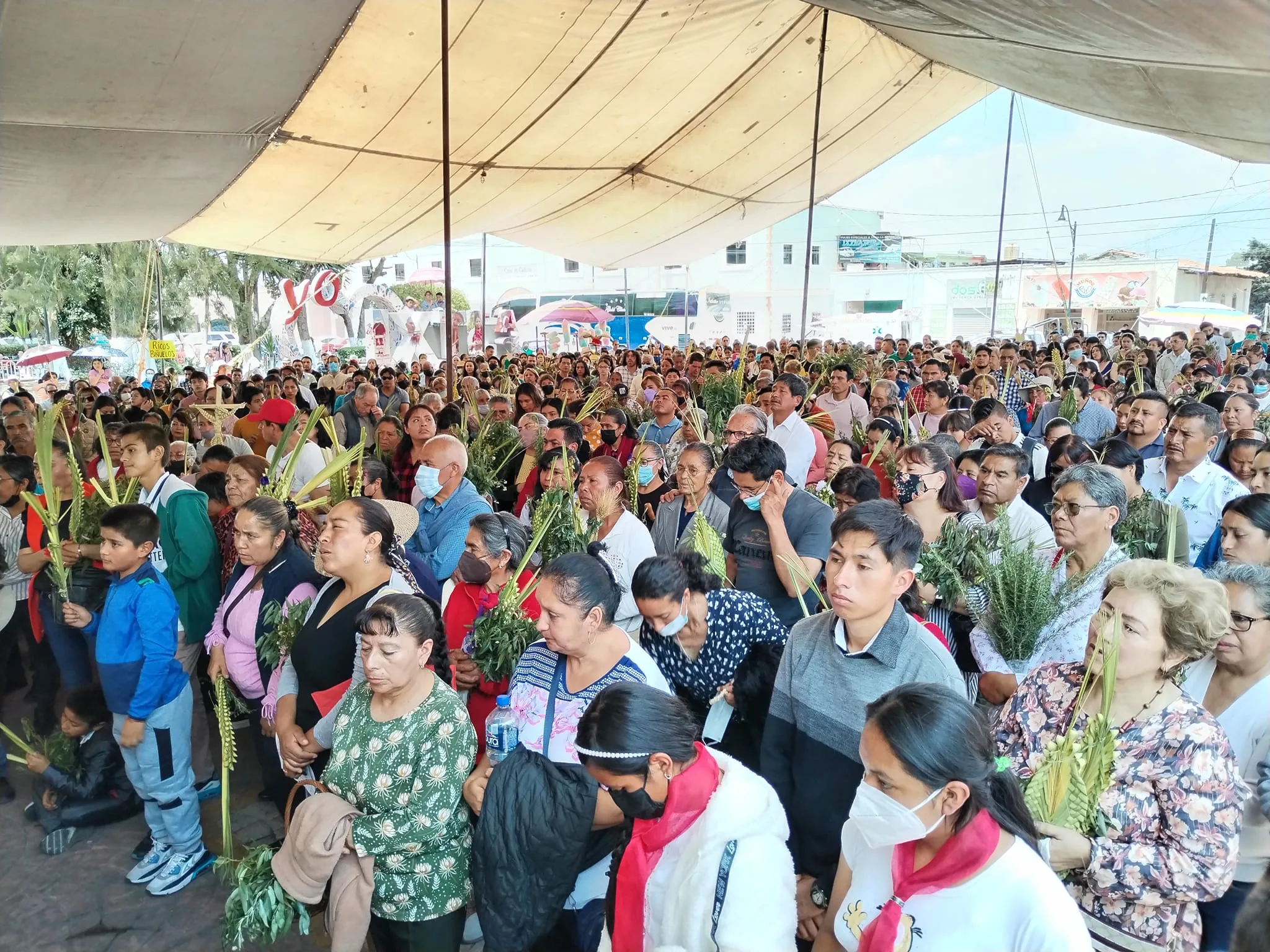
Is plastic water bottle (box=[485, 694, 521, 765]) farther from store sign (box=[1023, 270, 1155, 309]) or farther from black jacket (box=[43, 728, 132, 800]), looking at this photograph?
store sign (box=[1023, 270, 1155, 309])

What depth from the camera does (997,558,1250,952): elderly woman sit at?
5.05ft

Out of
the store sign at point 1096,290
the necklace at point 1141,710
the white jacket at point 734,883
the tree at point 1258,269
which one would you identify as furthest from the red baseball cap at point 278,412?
the tree at point 1258,269

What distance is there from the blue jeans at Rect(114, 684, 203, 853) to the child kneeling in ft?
1.75

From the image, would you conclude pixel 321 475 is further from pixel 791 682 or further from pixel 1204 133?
pixel 1204 133

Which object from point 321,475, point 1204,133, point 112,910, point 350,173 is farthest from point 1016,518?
point 350,173

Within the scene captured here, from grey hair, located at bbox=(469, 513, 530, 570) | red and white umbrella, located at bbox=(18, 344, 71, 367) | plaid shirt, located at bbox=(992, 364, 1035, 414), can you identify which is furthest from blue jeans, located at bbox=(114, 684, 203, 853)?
red and white umbrella, located at bbox=(18, 344, 71, 367)

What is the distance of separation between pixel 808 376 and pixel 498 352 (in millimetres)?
19341

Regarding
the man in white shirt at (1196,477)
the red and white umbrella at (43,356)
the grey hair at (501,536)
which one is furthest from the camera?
the red and white umbrella at (43,356)

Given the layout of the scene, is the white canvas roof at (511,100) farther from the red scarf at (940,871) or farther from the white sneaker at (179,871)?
the white sneaker at (179,871)

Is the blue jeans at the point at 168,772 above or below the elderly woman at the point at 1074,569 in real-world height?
below

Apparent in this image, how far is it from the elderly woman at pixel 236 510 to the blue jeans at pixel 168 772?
657mm

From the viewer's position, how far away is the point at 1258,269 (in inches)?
1762

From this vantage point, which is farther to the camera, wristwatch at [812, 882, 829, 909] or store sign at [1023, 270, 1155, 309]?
store sign at [1023, 270, 1155, 309]

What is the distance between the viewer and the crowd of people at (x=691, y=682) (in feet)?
4.75
